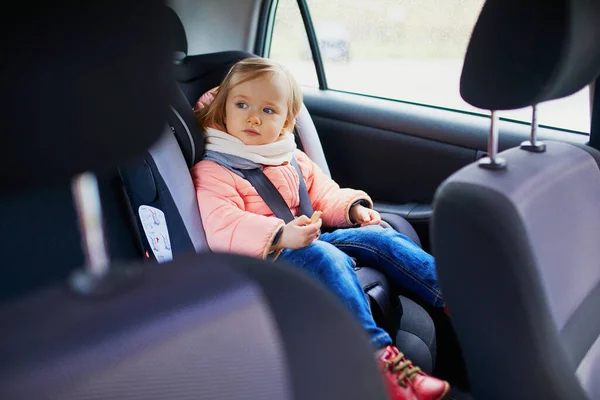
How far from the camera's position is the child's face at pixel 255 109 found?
2023 millimetres

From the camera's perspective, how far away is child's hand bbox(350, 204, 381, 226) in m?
2.10

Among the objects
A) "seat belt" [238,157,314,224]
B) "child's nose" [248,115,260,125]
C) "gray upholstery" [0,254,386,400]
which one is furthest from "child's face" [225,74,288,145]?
"gray upholstery" [0,254,386,400]

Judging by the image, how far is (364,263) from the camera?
6.39 ft

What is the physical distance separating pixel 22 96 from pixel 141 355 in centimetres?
28

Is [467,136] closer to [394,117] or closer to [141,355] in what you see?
[394,117]

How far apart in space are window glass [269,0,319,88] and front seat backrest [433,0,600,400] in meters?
1.80

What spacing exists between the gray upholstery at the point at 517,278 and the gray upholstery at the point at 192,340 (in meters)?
0.41

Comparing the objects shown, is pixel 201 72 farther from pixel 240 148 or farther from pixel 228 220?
pixel 228 220

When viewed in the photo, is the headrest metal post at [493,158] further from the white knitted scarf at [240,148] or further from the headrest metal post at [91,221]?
the white knitted scarf at [240,148]

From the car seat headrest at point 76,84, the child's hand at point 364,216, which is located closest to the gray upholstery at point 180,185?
the child's hand at point 364,216

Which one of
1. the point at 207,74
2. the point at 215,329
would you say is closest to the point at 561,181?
the point at 215,329

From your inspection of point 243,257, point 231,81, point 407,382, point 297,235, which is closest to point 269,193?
point 297,235

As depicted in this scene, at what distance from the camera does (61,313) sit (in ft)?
2.29

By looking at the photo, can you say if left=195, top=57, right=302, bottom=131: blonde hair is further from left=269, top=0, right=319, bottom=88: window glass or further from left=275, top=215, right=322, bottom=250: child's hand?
left=269, top=0, right=319, bottom=88: window glass
